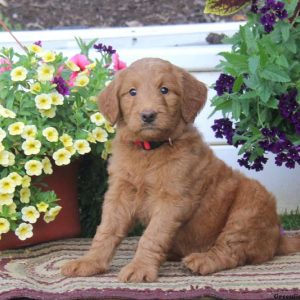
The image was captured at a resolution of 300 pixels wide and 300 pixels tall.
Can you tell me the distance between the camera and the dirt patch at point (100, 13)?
275 inches

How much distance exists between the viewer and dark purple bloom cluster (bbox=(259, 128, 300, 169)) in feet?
14.9

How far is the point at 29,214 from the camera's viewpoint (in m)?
4.44

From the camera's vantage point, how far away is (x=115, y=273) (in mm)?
4039

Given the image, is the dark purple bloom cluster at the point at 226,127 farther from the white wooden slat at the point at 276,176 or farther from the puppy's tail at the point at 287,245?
the white wooden slat at the point at 276,176

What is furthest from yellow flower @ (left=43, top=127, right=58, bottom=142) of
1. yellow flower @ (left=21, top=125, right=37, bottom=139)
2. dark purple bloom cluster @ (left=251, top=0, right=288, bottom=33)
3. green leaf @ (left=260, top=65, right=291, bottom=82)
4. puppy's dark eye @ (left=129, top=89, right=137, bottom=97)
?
dark purple bloom cluster @ (left=251, top=0, right=288, bottom=33)

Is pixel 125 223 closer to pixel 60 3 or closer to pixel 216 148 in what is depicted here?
pixel 216 148

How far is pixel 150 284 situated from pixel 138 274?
0.29 feet

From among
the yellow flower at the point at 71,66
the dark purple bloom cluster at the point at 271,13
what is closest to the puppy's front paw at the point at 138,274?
the yellow flower at the point at 71,66

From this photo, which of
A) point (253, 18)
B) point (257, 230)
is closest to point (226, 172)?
point (257, 230)

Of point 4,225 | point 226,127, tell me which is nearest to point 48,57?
point 4,225

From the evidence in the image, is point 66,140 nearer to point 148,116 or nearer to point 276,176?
point 148,116

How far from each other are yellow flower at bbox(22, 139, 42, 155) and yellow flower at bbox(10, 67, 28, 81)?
39cm

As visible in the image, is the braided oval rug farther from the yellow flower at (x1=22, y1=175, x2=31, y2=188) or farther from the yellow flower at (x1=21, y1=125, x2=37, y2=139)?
the yellow flower at (x1=21, y1=125, x2=37, y2=139)

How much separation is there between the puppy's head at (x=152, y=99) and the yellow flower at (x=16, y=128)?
0.52 metres
